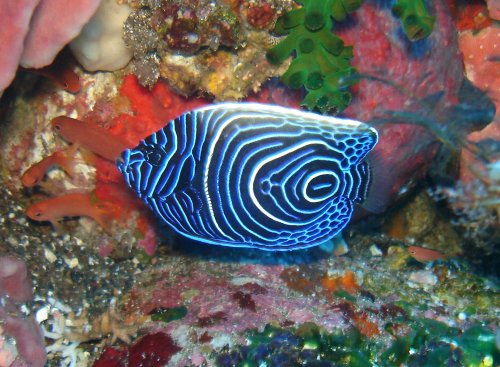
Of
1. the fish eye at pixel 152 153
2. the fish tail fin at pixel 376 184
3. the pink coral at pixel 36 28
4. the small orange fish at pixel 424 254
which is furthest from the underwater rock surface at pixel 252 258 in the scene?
the fish eye at pixel 152 153

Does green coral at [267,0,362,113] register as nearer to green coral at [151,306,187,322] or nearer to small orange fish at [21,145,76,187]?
green coral at [151,306,187,322]

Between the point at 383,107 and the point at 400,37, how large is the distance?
606 millimetres

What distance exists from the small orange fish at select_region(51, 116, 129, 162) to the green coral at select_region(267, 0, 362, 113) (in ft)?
5.74

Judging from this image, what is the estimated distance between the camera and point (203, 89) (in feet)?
13.0

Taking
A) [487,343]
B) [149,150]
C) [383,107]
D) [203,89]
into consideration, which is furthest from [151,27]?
[487,343]

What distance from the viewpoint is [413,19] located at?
11.8 feet

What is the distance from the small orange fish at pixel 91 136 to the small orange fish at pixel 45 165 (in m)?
0.22

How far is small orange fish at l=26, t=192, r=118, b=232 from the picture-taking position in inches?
180

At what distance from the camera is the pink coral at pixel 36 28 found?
309 centimetres

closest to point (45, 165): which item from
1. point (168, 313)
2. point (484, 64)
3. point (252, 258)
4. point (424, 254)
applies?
point (168, 313)

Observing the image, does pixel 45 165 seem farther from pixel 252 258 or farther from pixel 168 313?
pixel 252 258

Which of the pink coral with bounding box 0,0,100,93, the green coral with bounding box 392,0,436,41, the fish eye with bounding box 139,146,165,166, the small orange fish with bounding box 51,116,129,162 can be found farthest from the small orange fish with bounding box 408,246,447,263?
the pink coral with bounding box 0,0,100,93

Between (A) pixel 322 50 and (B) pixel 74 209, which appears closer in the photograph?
(A) pixel 322 50

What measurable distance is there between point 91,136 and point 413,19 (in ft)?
10.0
